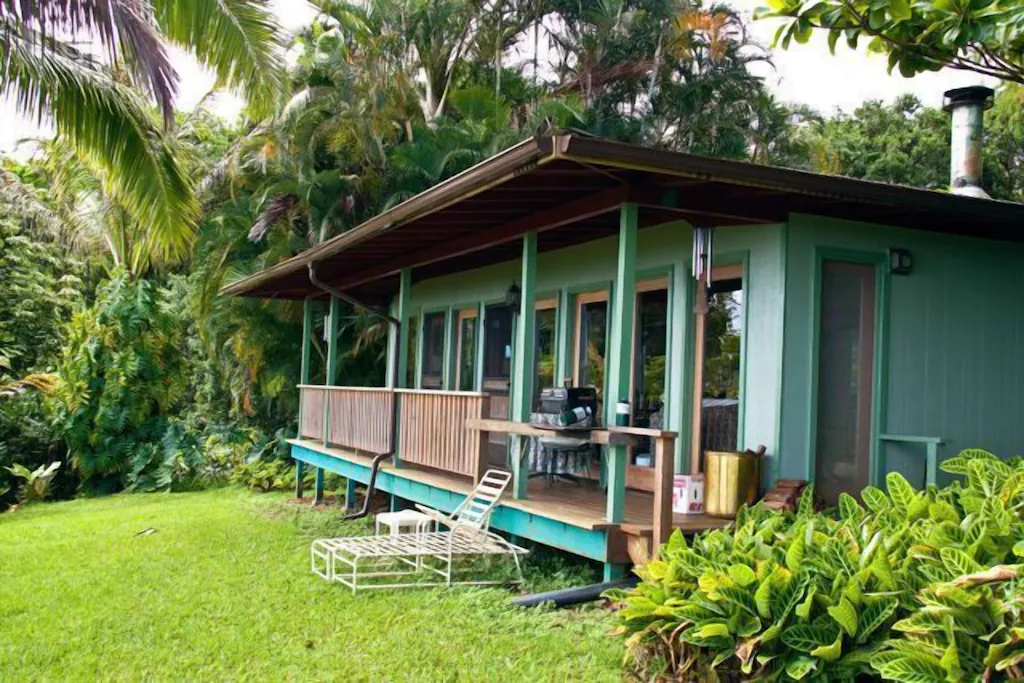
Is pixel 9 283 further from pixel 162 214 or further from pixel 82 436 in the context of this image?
pixel 162 214

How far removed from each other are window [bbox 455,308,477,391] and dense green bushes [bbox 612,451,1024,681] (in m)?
7.32

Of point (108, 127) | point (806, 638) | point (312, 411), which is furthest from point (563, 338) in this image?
point (806, 638)

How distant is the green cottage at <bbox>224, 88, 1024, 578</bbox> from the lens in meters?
Result: 6.23

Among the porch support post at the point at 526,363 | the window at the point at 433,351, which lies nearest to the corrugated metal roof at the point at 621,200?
the porch support post at the point at 526,363

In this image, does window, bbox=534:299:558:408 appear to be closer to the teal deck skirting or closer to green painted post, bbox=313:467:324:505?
the teal deck skirting

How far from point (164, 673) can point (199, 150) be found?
1950cm

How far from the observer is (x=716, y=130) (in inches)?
907

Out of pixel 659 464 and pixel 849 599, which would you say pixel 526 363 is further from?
pixel 849 599

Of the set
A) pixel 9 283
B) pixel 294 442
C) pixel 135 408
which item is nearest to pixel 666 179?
pixel 294 442

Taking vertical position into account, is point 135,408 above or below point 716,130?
below

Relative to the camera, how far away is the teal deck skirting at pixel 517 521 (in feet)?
20.6

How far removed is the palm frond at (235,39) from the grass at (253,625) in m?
4.17

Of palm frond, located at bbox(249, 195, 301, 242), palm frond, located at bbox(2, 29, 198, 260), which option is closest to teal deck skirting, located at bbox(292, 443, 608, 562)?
palm frond, located at bbox(2, 29, 198, 260)

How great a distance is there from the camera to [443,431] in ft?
27.8
